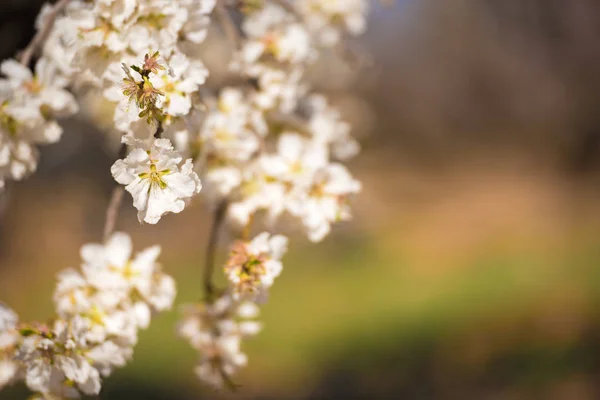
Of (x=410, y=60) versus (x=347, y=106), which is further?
(x=410, y=60)

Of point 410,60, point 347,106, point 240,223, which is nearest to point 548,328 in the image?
point 347,106

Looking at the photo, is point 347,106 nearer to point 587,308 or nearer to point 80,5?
point 80,5

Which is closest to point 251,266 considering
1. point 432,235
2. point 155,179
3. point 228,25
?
point 155,179

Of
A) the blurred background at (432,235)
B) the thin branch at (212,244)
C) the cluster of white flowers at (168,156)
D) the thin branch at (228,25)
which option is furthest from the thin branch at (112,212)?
the blurred background at (432,235)

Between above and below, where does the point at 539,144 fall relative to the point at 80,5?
above

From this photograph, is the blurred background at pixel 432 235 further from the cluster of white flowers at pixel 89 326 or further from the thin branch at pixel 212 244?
the cluster of white flowers at pixel 89 326

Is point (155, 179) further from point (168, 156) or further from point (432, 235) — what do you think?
point (432, 235)

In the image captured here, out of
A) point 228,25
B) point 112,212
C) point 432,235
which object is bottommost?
point 112,212
